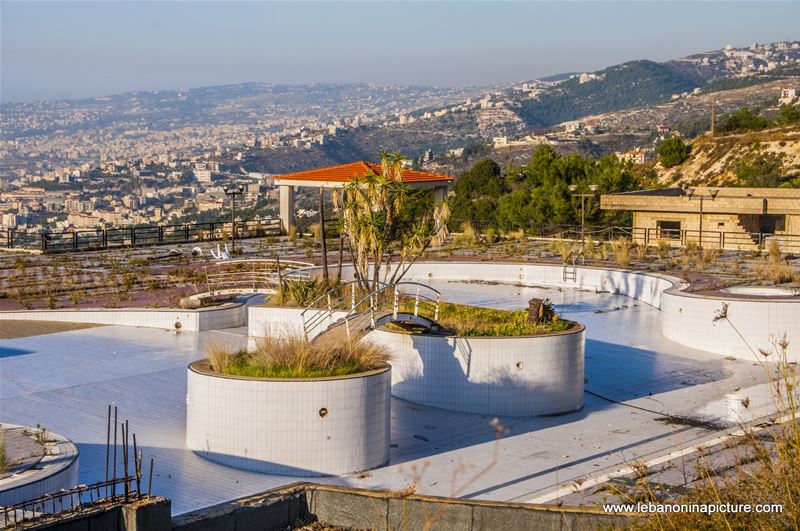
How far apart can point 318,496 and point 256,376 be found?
8.14 feet

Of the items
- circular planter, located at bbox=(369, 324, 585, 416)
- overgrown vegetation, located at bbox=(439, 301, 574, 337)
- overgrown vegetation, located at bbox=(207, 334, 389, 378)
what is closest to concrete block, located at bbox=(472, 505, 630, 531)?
overgrown vegetation, located at bbox=(207, 334, 389, 378)

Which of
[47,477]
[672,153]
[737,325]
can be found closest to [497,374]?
[737,325]

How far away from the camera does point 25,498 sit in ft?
27.8

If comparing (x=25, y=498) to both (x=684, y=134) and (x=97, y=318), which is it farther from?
(x=684, y=134)

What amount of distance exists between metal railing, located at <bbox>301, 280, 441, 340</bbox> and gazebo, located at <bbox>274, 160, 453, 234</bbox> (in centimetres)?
1406

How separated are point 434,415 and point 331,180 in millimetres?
20194

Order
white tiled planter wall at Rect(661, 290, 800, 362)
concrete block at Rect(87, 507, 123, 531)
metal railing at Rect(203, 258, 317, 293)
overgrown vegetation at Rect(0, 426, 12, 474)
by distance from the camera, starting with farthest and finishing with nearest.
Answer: metal railing at Rect(203, 258, 317, 293), white tiled planter wall at Rect(661, 290, 800, 362), overgrown vegetation at Rect(0, 426, 12, 474), concrete block at Rect(87, 507, 123, 531)

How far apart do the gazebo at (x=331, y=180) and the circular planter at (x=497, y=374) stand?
18056mm

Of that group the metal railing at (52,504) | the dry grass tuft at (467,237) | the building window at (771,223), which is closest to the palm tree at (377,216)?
the metal railing at (52,504)

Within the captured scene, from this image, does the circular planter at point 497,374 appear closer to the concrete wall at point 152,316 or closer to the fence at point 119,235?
the concrete wall at point 152,316

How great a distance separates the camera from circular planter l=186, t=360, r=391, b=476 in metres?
10.5

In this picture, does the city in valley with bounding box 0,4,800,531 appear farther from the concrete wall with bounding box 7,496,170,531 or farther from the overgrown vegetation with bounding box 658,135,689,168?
the overgrown vegetation with bounding box 658,135,689,168

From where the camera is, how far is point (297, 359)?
35.9 feet

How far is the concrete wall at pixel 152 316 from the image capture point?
18.0 meters
